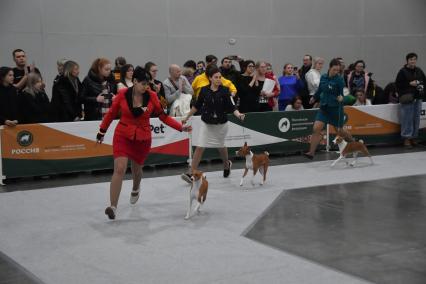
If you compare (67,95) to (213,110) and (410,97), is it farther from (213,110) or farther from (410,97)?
(410,97)

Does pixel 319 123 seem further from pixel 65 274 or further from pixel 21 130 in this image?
pixel 65 274

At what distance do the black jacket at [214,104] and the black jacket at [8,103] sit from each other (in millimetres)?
3048

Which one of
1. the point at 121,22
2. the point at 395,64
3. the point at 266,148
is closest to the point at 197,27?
the point at 121,22

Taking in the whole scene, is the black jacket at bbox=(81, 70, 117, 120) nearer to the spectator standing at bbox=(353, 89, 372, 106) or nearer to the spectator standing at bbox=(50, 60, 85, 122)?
the spectator standing at bbox=(50, 60, 85, 122)

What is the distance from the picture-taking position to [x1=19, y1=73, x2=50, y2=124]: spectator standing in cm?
1069

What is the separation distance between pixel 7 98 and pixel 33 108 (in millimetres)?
534

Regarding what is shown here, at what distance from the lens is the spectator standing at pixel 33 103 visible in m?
10.7

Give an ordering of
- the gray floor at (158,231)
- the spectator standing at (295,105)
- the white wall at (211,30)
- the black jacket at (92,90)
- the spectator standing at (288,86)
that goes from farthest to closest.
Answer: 1. the white wall at (211,30)
2. the spectator standing at (288,86)
3. the spectator standing at (295,105)
4. the black jacket at (92,90)
5. the gray floor at (158,231)

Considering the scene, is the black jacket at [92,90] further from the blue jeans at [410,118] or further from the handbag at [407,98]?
the blue jeans at [410,118]

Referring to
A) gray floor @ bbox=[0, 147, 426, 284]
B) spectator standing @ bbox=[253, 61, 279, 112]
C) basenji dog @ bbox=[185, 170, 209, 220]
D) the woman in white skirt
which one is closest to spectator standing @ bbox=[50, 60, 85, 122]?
gray floor @ bbox=[0, 147, 426, 284]

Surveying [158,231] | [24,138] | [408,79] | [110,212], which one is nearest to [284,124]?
[408,79]

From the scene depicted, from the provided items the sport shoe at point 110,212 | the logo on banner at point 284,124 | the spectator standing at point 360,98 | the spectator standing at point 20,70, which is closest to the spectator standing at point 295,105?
the logo on banner at point 284,124

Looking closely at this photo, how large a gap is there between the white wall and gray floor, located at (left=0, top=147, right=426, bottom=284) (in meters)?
5.22

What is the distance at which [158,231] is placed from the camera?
23.5 ft
